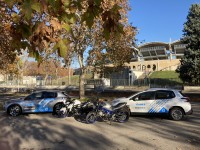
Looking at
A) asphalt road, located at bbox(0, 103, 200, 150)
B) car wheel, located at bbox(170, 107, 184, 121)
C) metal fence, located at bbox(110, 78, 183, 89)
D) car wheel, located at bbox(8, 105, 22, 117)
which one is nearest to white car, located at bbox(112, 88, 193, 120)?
car wheel, located at bbox(170, 107, 184, 121)

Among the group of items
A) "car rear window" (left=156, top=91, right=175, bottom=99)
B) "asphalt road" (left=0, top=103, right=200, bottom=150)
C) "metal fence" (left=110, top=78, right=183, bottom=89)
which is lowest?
"asphalt road" (left=0, top=103, right=200, bottom=150)

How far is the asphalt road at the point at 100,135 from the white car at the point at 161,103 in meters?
0.45

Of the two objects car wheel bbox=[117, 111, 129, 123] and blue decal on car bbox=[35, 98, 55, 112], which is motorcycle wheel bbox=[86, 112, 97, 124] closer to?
car wheel bbox=[117, 111, 129, 123]

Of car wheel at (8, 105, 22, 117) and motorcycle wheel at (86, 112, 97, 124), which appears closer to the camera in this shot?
motorcycle wheel at (86, 112, 97, 124)

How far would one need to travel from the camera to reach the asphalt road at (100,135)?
8859 millimetres

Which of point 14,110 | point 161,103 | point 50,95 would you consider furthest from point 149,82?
point 161,103

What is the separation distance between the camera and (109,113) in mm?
13250

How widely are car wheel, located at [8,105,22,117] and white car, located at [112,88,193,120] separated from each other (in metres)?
6.21

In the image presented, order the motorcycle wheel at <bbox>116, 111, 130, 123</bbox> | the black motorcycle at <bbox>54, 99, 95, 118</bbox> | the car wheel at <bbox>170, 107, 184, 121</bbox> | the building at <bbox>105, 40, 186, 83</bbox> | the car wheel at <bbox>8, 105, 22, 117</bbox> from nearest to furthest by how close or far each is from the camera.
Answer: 1. the motorcycle wheel at <bbox>116, 111, 130, 123</bbox>
2. the car wheel at <bbox>170, 107, 184, 121</bbox>
3. the black motorcycle at <bbox>54, 99, 95, 118</bbox>
4. the car wheel at <bbox>8, 105, 22, 117</bbox>
5. the building at <bbox>105, 40, 186, 83</bbox>

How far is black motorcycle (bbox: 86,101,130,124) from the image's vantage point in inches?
519

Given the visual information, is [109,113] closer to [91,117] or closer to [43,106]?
[91,117]

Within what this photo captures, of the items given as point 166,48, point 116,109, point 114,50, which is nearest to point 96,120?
point 116,109

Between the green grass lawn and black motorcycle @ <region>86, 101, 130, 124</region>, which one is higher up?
the green grass lawn

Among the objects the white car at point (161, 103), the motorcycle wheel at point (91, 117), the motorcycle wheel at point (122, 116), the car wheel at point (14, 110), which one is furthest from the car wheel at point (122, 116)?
the car wheel at point (14, 110)
